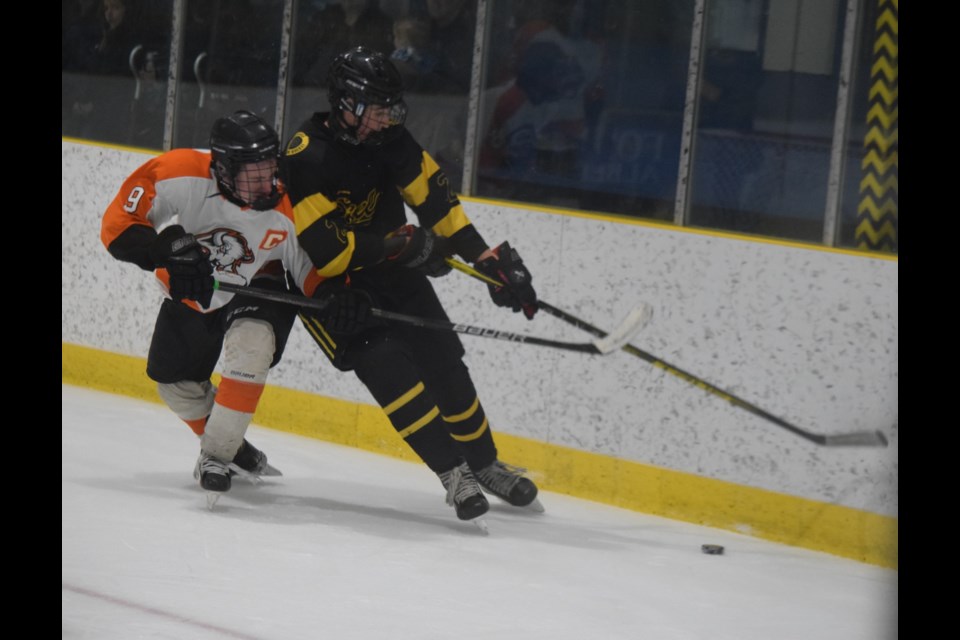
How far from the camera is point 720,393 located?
9.59 ft

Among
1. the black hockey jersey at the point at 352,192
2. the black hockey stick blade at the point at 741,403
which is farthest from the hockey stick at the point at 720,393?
the black hockey jersey at the point at 352,192

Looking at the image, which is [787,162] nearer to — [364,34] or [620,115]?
[620,115]

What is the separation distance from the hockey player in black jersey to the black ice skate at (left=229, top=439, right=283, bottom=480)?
302 millimetres

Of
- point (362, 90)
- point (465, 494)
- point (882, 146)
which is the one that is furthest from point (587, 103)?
point (465, 494)

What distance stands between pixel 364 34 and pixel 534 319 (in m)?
0.71

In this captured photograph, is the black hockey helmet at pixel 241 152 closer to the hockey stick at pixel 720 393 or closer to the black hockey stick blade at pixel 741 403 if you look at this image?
the hockey stick at pixel 720 393

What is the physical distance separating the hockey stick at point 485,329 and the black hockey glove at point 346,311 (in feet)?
0.06

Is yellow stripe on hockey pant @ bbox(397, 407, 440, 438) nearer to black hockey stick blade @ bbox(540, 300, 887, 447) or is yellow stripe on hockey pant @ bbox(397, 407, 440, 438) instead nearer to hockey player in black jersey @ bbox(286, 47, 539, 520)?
hockey player in black jersey @ bbox(286, 47, 539, 520)

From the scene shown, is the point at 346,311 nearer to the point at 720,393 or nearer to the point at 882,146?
the point at 720,393

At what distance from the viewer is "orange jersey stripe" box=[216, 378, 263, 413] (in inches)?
113

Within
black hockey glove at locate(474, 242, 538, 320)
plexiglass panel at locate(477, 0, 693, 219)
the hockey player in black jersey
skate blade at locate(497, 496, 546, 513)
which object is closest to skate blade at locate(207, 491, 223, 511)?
the hockey player in black jersey
